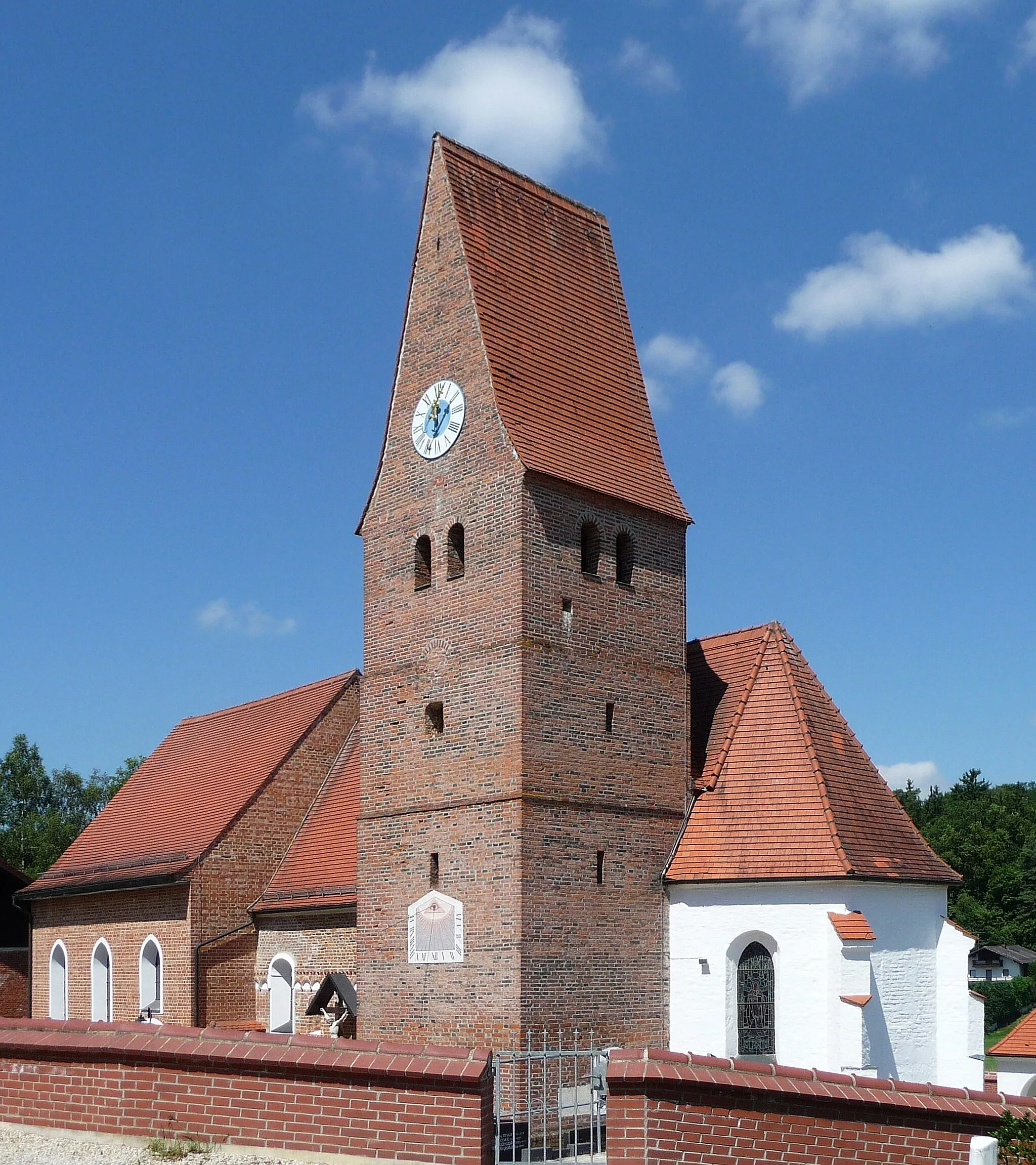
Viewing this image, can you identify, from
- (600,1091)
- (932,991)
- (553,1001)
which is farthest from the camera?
(932,991)

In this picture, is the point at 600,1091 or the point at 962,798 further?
the point at 962,798

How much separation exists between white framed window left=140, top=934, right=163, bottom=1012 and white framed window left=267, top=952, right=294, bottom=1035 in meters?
2.48

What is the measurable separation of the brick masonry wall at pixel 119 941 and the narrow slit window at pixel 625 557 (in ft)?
36.0

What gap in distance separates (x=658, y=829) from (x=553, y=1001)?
3497 millimetres

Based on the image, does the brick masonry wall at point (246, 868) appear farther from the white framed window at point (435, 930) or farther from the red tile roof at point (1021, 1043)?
the red tile roof at point (1021, 1043)

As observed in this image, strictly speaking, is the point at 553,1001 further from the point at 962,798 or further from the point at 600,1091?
the point at 962,798

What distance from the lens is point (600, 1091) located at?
18.5 metres

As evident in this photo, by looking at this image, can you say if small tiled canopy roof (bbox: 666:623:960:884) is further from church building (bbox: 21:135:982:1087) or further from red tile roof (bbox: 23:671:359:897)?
red tile roof (bbox: 23:671:359:897)

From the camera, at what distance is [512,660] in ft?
71.7

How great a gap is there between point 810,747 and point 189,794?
51.2ft

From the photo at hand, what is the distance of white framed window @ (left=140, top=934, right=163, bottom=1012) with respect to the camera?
94.7ft

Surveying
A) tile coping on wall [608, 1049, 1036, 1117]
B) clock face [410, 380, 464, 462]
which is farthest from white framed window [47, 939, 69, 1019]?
tile coping on wall [608, 1049, 1036, 1117]

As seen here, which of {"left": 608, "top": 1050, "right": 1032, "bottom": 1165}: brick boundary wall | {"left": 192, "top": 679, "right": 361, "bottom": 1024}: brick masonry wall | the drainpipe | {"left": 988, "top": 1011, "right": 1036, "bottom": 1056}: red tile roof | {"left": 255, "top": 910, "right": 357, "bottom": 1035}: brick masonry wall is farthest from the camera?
{"left": 988, "top": 1011, "right": 1036, "bottom": 1056}: red tile roof

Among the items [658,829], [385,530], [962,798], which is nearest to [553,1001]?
[658,829]
